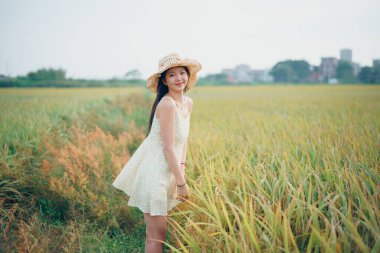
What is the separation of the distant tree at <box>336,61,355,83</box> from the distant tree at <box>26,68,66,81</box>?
28977mm

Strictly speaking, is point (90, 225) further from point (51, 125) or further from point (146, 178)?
point (51, 125)

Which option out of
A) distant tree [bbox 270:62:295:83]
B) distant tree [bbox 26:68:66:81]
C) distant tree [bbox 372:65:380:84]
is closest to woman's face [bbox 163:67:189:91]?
distant tree [bbox 26:68:66:81]

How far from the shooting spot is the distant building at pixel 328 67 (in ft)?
109

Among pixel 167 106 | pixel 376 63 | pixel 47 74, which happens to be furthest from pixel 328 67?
pixel 167 106

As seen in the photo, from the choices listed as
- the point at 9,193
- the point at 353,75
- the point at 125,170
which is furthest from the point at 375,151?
the point at 353,75

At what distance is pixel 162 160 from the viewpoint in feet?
5.40

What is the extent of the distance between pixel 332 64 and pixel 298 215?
125ft

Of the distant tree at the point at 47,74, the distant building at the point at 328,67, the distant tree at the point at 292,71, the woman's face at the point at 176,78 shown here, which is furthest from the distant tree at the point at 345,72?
the woman's face at the point at 176,78

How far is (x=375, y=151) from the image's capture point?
87.5 inches

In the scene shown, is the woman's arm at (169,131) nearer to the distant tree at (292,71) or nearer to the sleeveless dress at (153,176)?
the sleeveless dress at (153,176)

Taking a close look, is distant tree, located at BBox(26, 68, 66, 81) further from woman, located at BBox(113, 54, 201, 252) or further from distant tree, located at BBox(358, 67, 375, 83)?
distant tree, located at BBox(358, 67, 375, 83)

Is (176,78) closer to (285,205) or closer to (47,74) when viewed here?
(285,205)

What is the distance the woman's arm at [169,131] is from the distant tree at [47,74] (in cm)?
1824

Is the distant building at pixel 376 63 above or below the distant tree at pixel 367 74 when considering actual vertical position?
above
